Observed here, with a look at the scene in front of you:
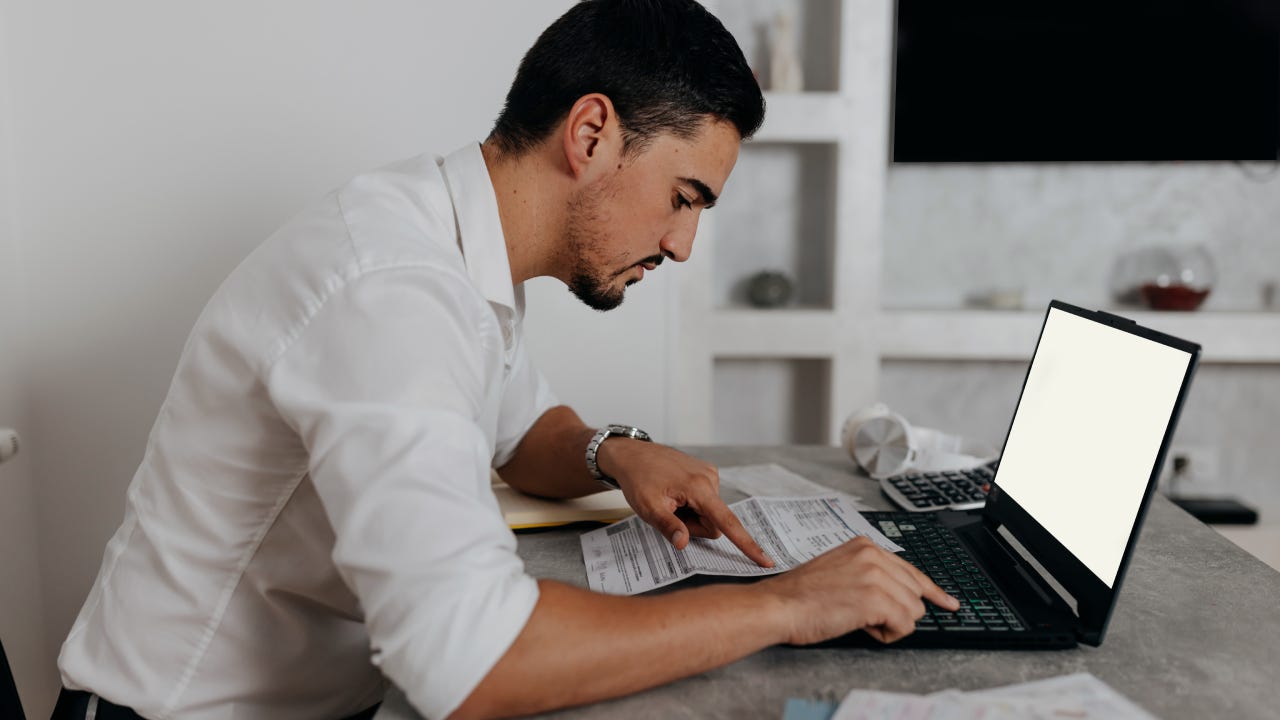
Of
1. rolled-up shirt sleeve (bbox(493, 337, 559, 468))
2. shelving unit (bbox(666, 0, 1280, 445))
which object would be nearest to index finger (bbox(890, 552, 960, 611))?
rolled-up shirt sleeve (bbox(493, 337, 559, 468))

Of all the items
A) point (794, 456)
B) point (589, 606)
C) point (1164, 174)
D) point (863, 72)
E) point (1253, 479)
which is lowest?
point (1253, 479)

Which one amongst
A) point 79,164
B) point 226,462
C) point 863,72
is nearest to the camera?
point 226,462

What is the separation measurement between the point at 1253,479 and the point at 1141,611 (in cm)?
219

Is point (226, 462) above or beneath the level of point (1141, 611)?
above

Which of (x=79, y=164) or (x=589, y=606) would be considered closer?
(x=589, y=606)

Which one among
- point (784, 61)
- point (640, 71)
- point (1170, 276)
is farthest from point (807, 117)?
point (640, 71)

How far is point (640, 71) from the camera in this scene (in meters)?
0.96

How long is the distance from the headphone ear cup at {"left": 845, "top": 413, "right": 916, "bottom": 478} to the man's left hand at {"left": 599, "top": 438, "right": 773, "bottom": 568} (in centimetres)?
34

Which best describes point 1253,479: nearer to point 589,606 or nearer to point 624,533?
point 624,533

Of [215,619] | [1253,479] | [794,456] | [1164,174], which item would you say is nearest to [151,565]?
[215,619]

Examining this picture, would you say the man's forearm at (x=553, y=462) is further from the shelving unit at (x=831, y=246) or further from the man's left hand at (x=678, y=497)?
the shelving unit at (x=831, y=246)

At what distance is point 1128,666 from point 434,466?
581 millimetres

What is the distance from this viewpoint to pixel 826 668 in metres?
0.76

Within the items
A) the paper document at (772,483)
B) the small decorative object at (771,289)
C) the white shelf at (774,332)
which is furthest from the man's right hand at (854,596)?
the small decorative object at (771,289)
